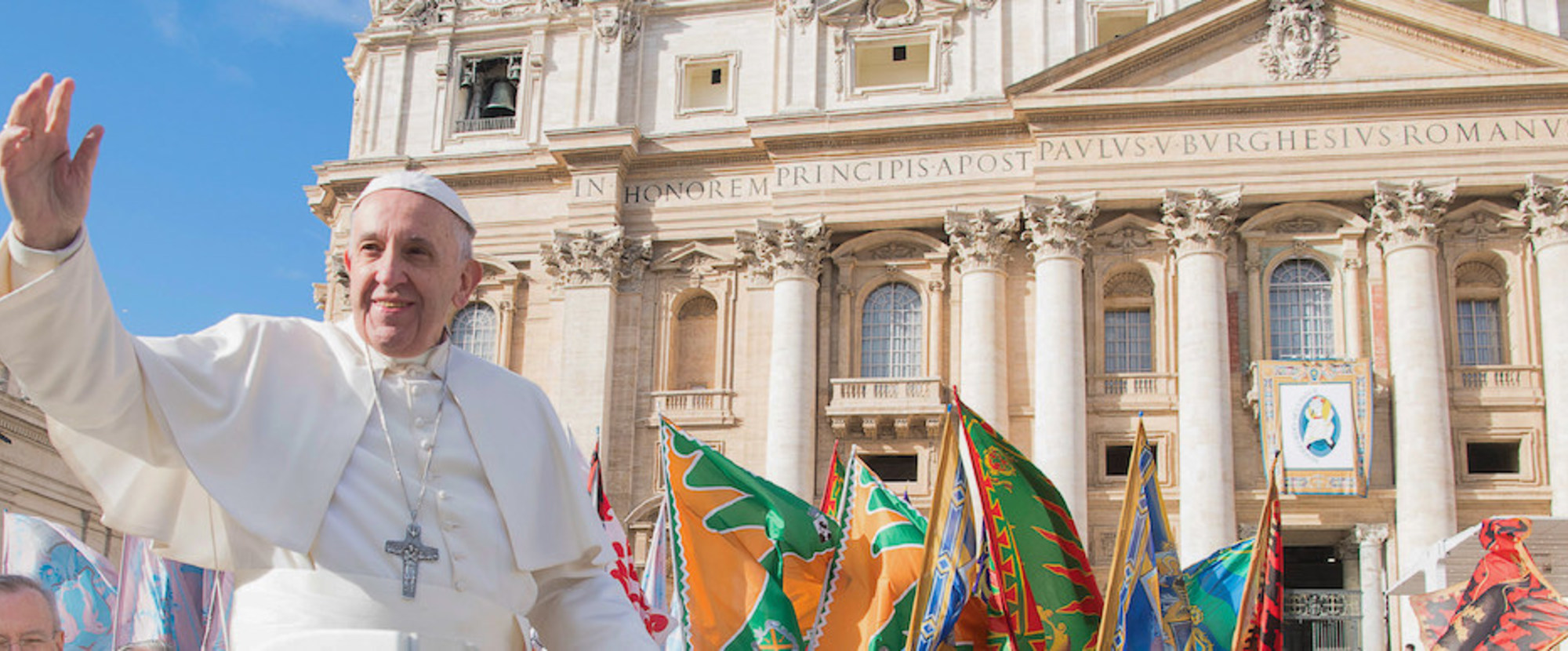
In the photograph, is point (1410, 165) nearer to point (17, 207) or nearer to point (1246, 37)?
point (1246, 37)

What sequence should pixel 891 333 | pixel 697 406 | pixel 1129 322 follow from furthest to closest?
pixel 697 406, pixel 891 333, pixel 1129 322

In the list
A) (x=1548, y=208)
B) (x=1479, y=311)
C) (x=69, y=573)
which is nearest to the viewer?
(x=69, y=573)

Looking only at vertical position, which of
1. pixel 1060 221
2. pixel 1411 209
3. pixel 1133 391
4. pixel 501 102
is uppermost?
pixel 501 102

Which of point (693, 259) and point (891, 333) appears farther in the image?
point (693, 259)

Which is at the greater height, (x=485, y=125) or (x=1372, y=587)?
(x=485, y=125)

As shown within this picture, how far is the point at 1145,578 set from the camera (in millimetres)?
9883

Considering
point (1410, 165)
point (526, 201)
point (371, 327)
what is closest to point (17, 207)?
point (371, 327)

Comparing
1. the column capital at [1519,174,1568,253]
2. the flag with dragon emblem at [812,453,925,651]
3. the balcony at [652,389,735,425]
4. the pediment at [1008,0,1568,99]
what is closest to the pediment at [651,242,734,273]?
the balcony at [652,389,735,425]

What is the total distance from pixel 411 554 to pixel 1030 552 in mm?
7636

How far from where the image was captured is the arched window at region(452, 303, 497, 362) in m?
26.3

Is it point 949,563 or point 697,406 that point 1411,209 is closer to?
point 697,406

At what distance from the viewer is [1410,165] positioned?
74.0ft

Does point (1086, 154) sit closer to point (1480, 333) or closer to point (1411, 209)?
point (1411, 209)

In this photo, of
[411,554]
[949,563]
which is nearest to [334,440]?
[411,554]
